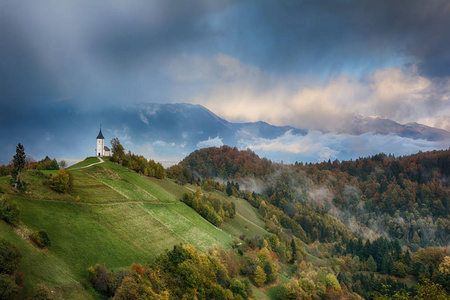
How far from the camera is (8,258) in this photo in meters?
29.7

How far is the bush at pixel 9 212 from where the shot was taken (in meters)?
38.8

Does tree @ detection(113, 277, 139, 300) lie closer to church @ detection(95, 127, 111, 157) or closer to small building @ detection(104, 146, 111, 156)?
church @ detection(95, 127, 111, 157)

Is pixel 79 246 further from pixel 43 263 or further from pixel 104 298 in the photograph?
pixel 104 298

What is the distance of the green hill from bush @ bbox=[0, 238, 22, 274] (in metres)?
2.43

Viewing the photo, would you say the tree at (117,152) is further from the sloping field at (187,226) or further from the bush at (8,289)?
the bush at (8,289)

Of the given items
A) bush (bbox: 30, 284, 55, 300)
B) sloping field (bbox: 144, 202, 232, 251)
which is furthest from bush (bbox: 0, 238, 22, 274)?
sloping field (bbox: 144, 202, 232, 251)

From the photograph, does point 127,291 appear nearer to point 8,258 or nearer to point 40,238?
point 8,258

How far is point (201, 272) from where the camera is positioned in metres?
50.7

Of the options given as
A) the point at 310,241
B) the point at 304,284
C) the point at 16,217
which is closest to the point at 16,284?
the point at 16,217

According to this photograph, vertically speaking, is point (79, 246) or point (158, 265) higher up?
point (79, 246)

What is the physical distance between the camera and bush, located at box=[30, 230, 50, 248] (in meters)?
39.2

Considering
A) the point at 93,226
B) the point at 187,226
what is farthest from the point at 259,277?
the point at 93,226

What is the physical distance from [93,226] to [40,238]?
47.6 ft

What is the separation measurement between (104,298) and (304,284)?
53.2m
